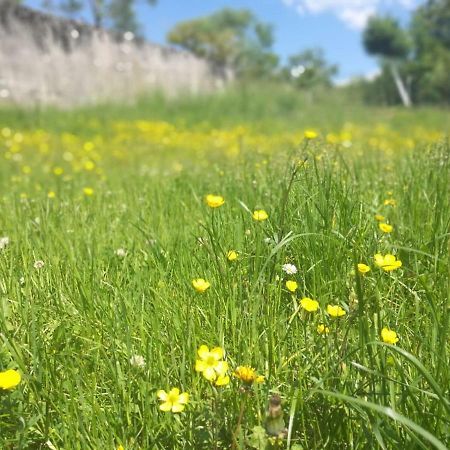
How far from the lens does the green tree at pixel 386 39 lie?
35.6 metres

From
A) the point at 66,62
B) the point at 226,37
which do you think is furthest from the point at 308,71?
the point at 226,37

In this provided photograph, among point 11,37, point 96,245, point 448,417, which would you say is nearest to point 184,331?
point 448,417

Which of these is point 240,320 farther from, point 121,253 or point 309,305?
point 121,253

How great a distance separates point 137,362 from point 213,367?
0.21 meters

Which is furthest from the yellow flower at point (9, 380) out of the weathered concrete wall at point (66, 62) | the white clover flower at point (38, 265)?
the weathered concrete wall at point (66, 62)

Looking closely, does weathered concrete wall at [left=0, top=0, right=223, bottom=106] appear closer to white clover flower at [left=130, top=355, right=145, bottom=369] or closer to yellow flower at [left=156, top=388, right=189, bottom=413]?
white clover flower at [left=130, top=355, right=145, bottom=369]

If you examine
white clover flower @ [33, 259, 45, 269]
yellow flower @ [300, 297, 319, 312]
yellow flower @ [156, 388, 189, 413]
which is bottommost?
yellow flower @ [156, 388, 189, 413]

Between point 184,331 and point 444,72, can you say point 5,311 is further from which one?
point 444,72

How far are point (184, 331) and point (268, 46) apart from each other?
66255 millimetres

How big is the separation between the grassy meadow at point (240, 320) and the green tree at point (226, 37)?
4137cm

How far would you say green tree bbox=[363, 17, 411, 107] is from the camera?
117 ft

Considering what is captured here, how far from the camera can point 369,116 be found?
13.6 m

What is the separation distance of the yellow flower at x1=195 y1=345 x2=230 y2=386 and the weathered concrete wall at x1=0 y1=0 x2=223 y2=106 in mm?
11271

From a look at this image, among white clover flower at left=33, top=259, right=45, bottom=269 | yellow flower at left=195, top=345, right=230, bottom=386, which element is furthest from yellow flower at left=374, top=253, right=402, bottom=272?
white clover flower at left=33, top=259, right=45, bottom=269
